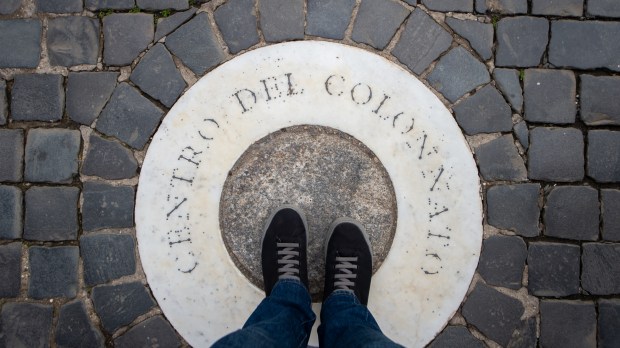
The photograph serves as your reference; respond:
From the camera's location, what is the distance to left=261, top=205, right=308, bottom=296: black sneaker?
2508 mm

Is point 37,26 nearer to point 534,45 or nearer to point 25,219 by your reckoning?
point 25,219

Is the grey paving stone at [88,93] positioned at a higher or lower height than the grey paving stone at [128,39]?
lower

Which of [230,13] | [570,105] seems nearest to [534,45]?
[570,105]

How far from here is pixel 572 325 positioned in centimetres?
259

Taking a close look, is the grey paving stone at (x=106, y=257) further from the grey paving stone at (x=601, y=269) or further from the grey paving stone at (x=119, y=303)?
the grey paving stone at (x=601, y=269)

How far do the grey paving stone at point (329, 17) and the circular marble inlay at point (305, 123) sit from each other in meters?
0.08

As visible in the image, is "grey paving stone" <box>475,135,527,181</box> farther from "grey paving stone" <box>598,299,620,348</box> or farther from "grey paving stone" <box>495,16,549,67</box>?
"grey paving stone" <box>598,299,620,348</box>

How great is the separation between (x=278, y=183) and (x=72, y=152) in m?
1.09

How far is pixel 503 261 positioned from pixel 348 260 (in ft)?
2.68

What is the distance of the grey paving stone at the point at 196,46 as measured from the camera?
8.53ft

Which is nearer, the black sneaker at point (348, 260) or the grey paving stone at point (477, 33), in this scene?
the black sneaker at point (348, 260)

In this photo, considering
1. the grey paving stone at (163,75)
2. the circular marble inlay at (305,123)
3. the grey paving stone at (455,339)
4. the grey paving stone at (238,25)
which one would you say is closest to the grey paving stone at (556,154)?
the circular marble inlay at (305,123)

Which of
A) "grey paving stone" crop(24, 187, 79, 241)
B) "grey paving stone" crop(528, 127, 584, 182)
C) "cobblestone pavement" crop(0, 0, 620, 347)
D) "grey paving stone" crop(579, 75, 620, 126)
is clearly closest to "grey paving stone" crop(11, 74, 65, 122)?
"cobblestone pavement" crop(0, 0, 620, 347)

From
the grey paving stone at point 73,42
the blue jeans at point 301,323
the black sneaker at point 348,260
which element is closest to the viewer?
the blue jeans at point 301,323
